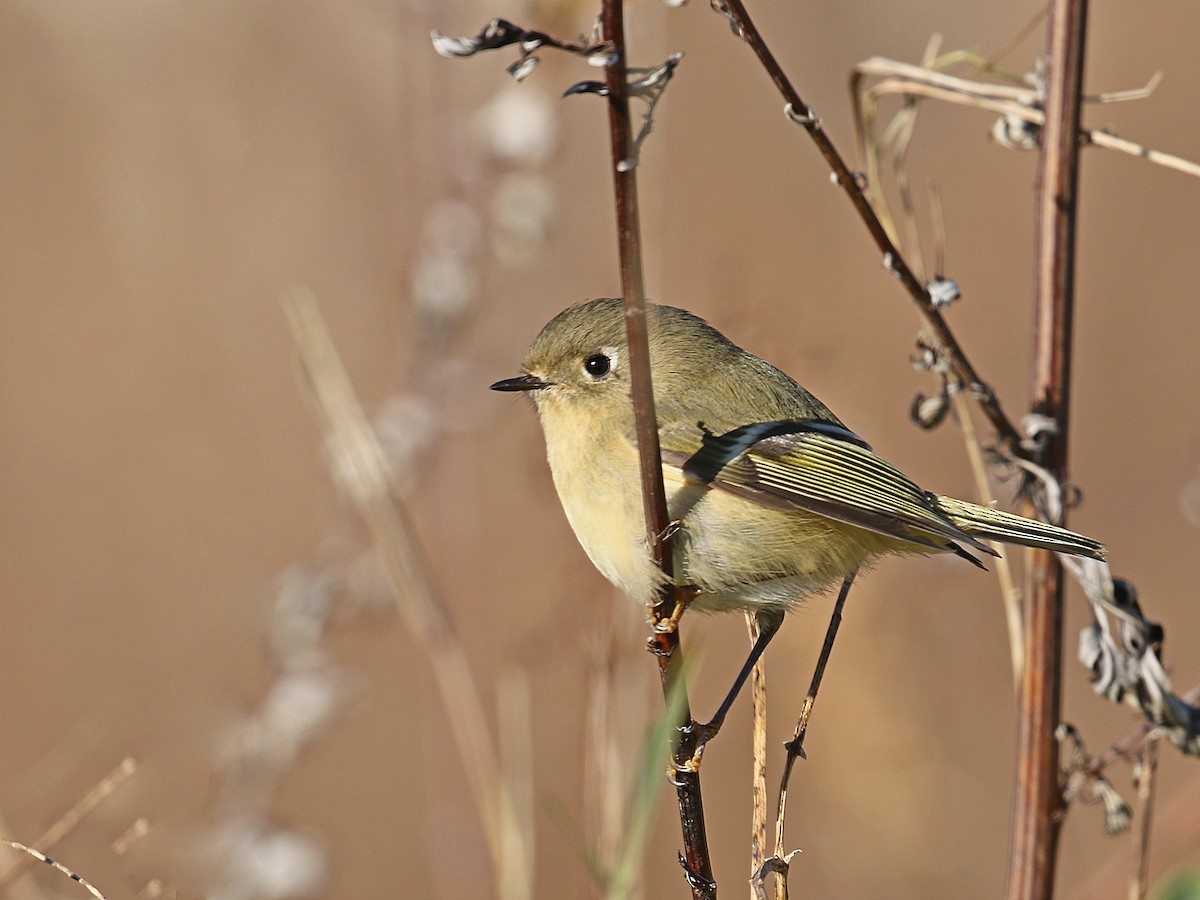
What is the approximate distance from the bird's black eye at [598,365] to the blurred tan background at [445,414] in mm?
174

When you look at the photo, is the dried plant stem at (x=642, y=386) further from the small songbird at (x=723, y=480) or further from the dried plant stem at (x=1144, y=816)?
A: the dried plant stem at (x=1144, y=816)

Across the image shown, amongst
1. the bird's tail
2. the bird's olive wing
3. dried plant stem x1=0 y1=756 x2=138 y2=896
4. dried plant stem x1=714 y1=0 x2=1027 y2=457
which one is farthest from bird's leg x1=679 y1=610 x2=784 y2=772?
dried plant stem x1=0 y1=756 x2=138 y2=896

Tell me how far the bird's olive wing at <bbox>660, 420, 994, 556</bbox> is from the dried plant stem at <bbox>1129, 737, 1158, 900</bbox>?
365mm

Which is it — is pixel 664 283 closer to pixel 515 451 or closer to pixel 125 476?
pixel 515 451

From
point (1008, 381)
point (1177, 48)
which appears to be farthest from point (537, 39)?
point (1177, 48)

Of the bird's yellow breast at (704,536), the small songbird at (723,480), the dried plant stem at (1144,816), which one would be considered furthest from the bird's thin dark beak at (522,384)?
the dried plant stem at (1144,816)

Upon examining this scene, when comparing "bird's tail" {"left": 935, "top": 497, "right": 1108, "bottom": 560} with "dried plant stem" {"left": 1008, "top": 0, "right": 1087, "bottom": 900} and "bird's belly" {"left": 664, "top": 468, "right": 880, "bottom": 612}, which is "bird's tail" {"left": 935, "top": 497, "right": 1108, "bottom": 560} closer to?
"dried plant stem" {"left": 1008, "top": 0, "right": 1087, "bottom": 900}

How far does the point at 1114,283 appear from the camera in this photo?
16.7 ft

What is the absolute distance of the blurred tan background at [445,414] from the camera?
241 cm

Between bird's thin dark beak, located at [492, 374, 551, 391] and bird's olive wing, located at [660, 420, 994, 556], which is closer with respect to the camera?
bird's olive wing, located at [660, 420, 994, 556]

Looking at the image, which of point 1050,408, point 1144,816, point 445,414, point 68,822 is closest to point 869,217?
point 1050,408

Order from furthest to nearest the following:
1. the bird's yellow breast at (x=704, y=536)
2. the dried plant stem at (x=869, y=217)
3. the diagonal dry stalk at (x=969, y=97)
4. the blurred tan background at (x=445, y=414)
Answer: the blurred tan background at (x=445, y=414), the bird's yellow breast at (x=704, y=536), the diagonal dry stalk at (x=969, y=97), the dried plant stem at (x=869, y=217)

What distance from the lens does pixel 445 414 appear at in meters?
2.66

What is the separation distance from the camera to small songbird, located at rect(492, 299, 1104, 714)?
1.81m
